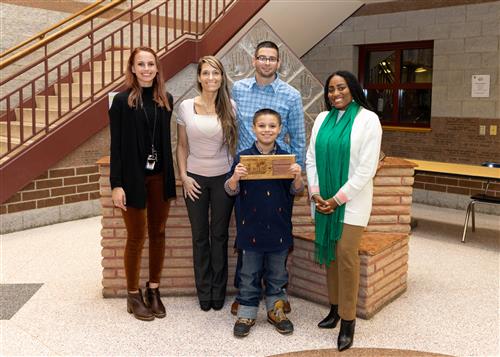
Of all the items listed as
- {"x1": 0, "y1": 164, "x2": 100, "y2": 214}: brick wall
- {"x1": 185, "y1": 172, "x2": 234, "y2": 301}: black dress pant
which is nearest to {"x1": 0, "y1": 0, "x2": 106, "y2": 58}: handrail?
{"x1": 0, "y1": 164, "x2": 100, "y2": 214}: brick wall

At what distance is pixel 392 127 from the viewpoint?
735 cm

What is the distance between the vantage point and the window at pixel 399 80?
23.4 feet

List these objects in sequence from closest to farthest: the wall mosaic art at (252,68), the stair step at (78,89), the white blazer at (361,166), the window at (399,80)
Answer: the white blazer at (361,166)
the wall mosaic art at (252,68)
the stair step at (78,89)
the window at (399,80)

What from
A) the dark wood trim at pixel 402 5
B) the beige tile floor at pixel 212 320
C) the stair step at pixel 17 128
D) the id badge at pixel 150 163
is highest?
the dark wood trim at pixel 402 5

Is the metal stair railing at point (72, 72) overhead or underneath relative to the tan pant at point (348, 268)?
overhead

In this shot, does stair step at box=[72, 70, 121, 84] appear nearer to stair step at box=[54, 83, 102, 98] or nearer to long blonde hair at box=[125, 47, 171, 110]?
stair step at box=[54, 83, 102, 98]

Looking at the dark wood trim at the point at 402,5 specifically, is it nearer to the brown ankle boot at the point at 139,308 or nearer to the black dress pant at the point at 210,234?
the black dress pant at the point at 210,234

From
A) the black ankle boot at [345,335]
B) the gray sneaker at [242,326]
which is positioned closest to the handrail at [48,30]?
the gray sneaker at [242,326]

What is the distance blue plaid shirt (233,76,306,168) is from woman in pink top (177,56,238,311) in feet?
0.25

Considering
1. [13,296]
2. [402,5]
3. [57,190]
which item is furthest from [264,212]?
[402,5]

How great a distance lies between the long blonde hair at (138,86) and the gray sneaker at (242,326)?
1.25m

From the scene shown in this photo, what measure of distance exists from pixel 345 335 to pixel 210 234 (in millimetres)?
991

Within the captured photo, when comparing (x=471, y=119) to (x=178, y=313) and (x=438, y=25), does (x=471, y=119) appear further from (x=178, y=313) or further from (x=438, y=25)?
(x=178, y=313)

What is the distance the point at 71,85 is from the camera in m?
5.65
